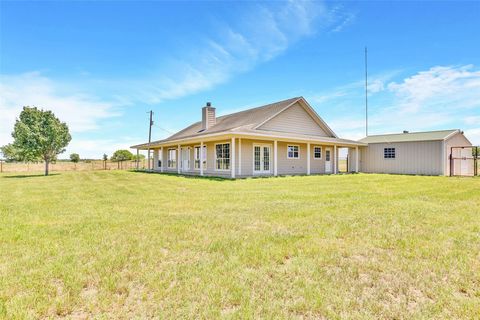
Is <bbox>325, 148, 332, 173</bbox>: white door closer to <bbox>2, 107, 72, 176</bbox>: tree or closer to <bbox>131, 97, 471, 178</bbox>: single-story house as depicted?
<bbox>131, 97, 471, 178</bbox>: single-story house

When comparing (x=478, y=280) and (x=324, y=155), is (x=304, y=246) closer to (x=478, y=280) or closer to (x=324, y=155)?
(x=478, y=280)

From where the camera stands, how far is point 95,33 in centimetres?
1288

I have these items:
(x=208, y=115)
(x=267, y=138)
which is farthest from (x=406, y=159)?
(x=208, y=115)

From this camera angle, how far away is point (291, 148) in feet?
62.8

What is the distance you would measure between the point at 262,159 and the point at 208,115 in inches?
273

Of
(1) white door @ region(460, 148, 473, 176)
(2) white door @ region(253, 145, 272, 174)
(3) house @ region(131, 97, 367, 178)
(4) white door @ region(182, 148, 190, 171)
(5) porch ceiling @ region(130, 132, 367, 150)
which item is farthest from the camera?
(4) white door @ region(182, 148, 190, 171)

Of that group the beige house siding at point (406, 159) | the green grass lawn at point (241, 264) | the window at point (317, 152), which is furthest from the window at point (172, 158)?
the green grass lawn at point (241, 264)

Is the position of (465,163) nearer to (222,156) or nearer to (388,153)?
(388,153)

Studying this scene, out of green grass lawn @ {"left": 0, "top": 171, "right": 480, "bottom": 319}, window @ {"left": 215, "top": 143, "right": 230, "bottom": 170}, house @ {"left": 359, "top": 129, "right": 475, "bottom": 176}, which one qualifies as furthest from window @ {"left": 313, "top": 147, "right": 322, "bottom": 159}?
green grass lawn @ {"left": 0, "top": 171, "right": 480, "bottom": 319}

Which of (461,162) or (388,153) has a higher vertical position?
(388,153)

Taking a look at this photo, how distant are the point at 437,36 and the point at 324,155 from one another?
10.3 m

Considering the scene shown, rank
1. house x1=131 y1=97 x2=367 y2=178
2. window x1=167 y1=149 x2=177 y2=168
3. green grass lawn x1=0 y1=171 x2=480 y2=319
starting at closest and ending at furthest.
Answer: green grass lawn x1=0 y1=171 x2=480 y2=319, house x1=131 y1=97 x2=367 y2=178, window x1=167 y1=149 x2=177 y2=168

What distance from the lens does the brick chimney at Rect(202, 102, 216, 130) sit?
2178 centimetres

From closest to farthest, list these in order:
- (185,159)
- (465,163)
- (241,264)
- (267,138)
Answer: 1. (241,264)
2. (267,138)
3. (465,163)
4. (185,159)
